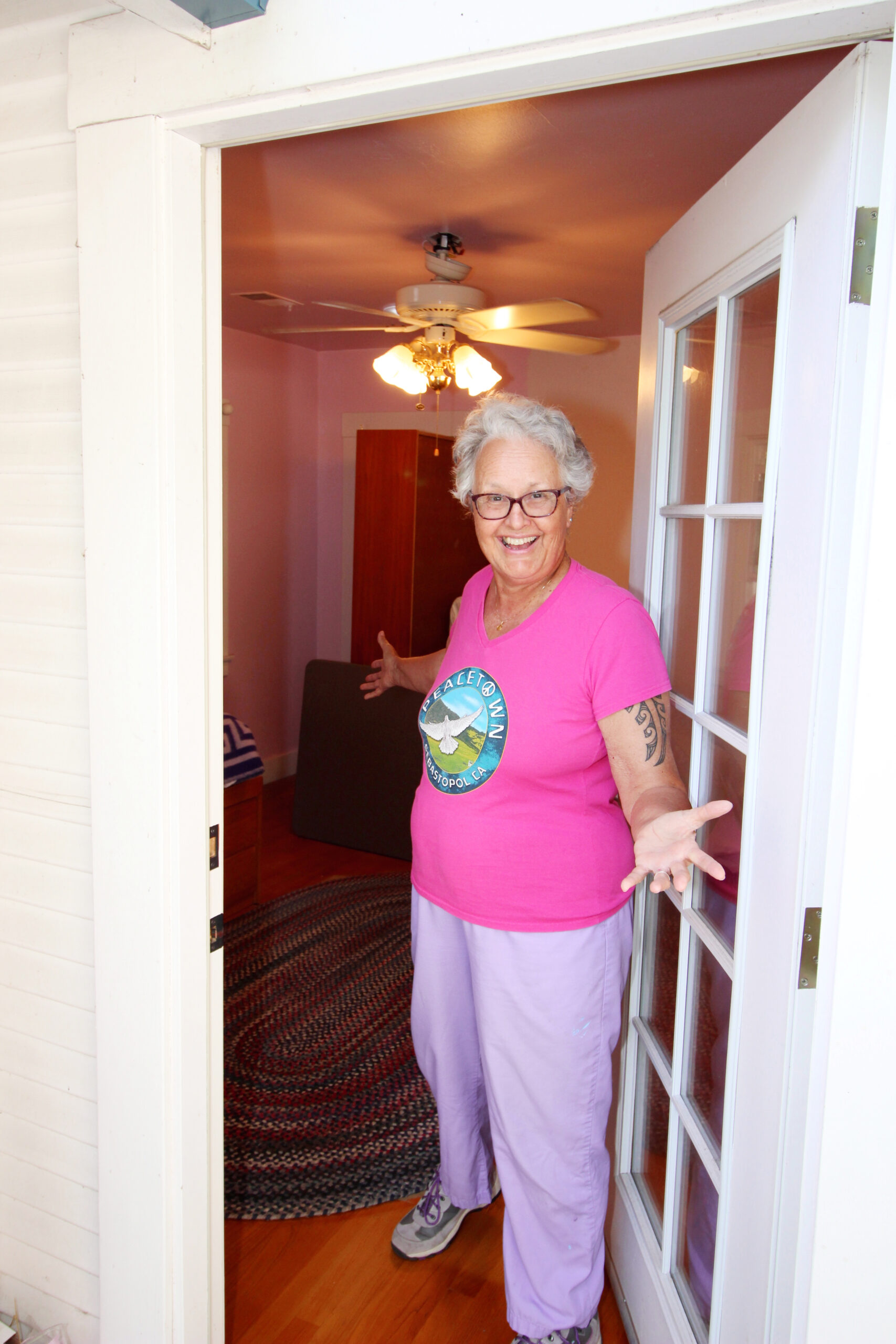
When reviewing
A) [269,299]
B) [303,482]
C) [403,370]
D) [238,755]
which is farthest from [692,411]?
[303,482]

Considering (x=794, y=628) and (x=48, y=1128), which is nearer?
(x=794, y=628)

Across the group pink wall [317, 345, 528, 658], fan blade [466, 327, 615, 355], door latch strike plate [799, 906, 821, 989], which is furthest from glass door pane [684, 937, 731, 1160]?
pink wall [317, 345, 528, 658]

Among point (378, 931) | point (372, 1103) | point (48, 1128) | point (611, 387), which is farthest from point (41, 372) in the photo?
point (611, 387)

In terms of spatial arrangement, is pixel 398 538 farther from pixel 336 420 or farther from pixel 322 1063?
pixel 322 1063

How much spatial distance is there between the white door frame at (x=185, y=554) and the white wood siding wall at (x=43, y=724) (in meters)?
0.08

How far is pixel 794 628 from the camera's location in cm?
108

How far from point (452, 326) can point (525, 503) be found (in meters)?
1.98

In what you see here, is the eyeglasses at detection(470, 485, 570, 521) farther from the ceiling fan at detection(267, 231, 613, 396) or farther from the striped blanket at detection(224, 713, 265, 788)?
the striped blanket at detection(224, 713, 265, 788)

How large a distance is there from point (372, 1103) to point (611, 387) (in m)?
3.94

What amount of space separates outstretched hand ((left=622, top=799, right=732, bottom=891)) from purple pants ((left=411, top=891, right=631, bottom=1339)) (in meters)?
0.37

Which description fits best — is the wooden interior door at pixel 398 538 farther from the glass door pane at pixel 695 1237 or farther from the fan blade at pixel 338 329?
the glass door pane at pixel 695 1237

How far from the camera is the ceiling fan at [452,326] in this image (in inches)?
121

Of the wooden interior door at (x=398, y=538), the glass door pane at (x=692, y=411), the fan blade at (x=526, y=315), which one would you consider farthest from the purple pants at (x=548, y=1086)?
the wooden interior door at (x=398, y=538)

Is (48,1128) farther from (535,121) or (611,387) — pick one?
(611,387)
